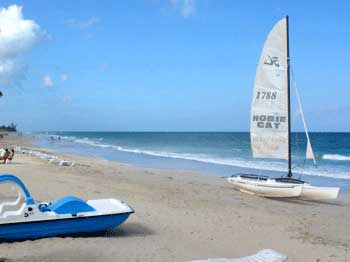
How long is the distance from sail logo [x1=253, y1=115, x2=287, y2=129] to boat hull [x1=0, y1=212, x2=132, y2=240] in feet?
28.2

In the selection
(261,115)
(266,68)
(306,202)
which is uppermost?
(266,68)

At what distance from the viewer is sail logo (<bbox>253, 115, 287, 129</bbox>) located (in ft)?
47.6

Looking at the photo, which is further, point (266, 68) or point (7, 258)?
point (266, 68)

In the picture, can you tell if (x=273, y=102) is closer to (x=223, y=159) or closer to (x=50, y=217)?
(x=50, y=217)

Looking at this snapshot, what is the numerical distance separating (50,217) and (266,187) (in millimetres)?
8335

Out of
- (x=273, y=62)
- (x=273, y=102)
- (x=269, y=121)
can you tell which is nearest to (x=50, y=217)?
(x=269, y=121)

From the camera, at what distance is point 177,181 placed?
16609mm

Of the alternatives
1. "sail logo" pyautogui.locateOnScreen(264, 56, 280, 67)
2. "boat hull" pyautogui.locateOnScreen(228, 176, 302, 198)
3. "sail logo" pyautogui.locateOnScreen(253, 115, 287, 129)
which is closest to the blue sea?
"sail logo" pyautogui.locateOnScreen(253, 115, 287, 129)

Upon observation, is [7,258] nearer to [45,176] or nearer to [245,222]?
[245,222]

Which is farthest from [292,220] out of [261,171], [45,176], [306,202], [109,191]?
[261,171]

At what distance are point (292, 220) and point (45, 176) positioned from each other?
9.02m

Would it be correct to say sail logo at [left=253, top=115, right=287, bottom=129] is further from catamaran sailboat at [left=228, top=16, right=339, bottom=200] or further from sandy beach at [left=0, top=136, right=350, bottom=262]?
sandy beach at [left=0, top=136, right=350, bottom=262]

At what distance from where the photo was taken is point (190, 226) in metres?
8.58

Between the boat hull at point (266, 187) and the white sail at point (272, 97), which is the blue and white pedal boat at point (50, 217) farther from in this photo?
the white sail at point (272, 97)
